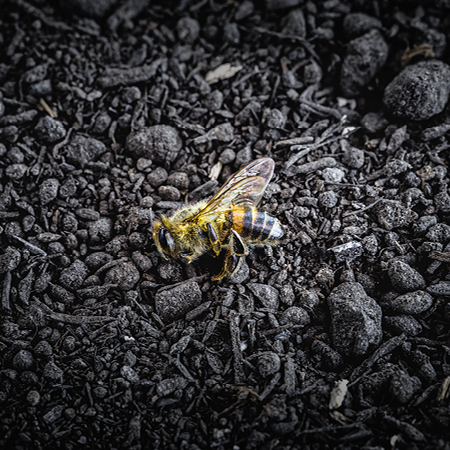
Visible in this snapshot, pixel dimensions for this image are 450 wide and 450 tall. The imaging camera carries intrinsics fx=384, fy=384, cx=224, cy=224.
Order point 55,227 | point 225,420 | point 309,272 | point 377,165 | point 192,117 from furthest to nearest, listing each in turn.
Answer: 1. point 192,117
2. point 377,165
3. point 55,227
4. point 309,272
5. point 225,420

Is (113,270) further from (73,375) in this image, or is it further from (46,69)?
(46,69)

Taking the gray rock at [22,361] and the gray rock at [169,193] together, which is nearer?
the gray rock at [22,361]

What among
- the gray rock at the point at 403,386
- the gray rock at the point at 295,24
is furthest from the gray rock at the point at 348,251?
the gray rock at the point at 295,24

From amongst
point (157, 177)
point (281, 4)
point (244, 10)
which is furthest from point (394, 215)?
point (244, 10)

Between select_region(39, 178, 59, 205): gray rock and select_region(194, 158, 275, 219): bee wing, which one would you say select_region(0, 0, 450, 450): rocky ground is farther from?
select_region(194, 158, 275, 219): bee wing

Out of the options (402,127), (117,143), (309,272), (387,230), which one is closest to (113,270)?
(117,143)

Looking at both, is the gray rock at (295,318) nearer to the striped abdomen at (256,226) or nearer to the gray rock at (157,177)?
the striped abdomen at (256,226)

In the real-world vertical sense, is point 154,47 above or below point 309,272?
above

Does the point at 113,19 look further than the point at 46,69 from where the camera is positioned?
Yes
